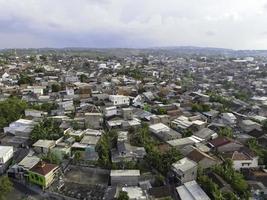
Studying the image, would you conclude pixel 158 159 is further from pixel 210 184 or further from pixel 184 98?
pixel 184 98

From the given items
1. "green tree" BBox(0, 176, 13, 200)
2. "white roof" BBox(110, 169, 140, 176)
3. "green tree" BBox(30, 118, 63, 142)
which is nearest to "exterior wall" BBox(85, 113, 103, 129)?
"green tree" BBox(30, 118, 63, 142)

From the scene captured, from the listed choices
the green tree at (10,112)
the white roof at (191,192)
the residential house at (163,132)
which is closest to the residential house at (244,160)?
the white roof at (191,192)

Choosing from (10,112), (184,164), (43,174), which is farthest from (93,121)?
(184,164)

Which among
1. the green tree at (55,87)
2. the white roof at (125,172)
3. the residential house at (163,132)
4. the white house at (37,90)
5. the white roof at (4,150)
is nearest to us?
the white roof at (125,172)

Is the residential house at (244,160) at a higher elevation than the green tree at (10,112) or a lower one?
lower

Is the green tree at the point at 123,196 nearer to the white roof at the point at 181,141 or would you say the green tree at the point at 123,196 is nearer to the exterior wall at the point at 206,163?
the exterior wall at the point at 206,163

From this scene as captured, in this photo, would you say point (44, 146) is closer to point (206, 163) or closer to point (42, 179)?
point (42, 179)
